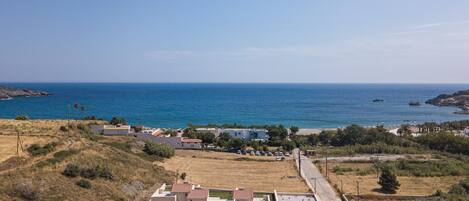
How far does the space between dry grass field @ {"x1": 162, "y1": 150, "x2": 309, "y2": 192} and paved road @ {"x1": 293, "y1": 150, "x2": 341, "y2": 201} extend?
1200mm

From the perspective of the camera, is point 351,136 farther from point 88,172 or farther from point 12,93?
point 12,93

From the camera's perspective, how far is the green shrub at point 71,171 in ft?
99.4

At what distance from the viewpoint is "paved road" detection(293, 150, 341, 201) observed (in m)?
34.9

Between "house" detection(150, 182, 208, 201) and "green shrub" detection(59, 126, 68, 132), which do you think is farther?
"green shrub" detection(59, 126, 68, 132)

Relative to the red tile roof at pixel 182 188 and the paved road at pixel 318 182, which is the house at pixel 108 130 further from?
the red tile roof at pixel 182 188

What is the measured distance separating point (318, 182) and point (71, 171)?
75.6ft

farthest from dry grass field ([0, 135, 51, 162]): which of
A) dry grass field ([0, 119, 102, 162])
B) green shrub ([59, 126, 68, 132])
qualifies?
green shrub ([59, 126, 68, 132])

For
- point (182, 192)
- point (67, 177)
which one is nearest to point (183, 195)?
point (182, 192)

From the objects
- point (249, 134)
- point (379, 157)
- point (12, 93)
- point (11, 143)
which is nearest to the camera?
point (11, 143)

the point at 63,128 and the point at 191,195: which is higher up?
Result: the point at 63,128

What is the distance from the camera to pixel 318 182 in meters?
39.9

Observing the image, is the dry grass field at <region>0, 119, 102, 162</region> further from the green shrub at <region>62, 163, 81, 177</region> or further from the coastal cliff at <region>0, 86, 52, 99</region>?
the coastal cliff at <region>0, 86, 52, 99</region>

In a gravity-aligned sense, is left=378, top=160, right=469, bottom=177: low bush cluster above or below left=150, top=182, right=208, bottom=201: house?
below

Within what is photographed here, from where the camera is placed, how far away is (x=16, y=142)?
35750 mm
